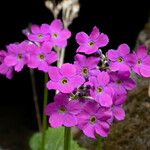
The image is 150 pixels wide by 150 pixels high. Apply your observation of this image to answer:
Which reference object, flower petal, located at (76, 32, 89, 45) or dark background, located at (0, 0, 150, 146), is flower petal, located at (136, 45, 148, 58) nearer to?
flower petal, located at (76, 32, 89, 45)

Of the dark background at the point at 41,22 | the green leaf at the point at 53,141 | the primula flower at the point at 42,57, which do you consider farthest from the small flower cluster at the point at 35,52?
the dark background at the point at 41,22

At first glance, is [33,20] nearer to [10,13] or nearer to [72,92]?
[10,13]

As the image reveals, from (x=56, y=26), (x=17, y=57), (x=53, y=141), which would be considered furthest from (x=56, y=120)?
(x=53, y=141)

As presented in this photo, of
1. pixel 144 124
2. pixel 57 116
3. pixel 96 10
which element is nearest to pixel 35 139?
pixel 144 124

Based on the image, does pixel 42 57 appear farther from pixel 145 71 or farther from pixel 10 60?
pixel 145 71

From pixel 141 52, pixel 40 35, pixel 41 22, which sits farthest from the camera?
pixel 41 22

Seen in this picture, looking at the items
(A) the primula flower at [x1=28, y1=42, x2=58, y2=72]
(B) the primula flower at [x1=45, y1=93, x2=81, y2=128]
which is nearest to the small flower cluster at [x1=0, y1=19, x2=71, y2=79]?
(A) the primula flower at [x1=28, y1=42, x2=58, y2=72]
